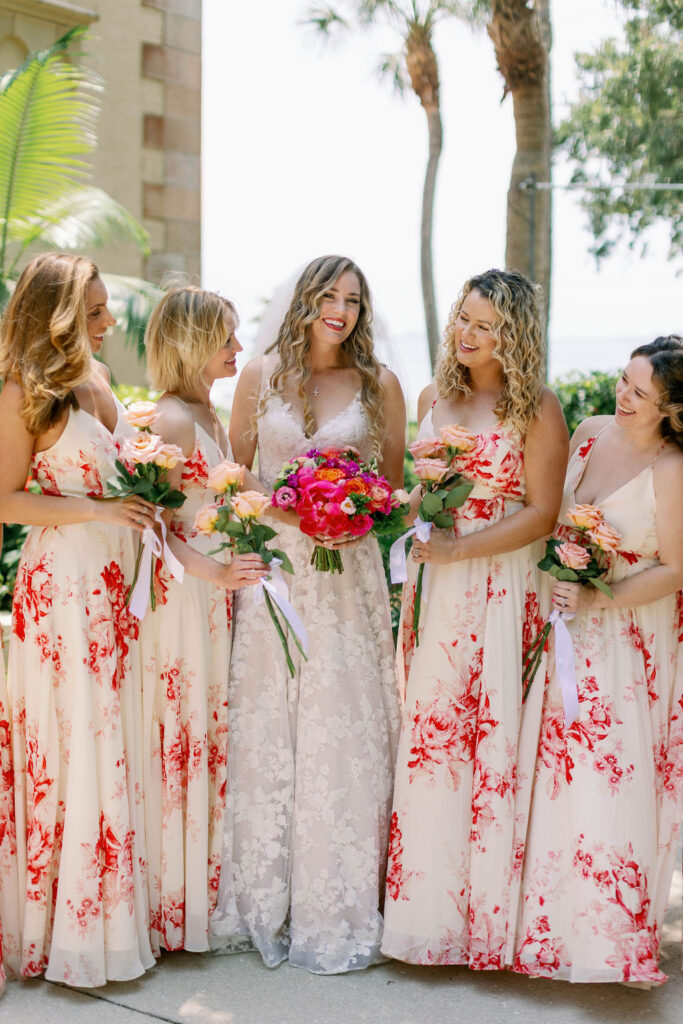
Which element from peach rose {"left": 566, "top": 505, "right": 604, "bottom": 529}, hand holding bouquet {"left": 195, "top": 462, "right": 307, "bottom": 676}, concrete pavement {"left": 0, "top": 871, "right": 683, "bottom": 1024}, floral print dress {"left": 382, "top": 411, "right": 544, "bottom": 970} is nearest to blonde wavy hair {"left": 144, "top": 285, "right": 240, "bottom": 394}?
hand holding bouquet {"left": 195, "top": 462, "right": 307, "bottom": 676}

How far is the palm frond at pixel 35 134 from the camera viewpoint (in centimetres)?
837

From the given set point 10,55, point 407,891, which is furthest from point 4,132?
point 407,891

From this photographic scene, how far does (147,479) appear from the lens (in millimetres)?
3801

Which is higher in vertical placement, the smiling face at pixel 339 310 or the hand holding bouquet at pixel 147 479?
the smiling face at pixel 339 310

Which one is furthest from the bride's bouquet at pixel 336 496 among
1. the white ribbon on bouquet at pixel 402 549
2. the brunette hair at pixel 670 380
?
the brunette hair at pixel 670 380

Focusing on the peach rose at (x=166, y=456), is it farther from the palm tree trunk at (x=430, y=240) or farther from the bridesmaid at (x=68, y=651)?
the palm tree trunk at (x=430, y=240)

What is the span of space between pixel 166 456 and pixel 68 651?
78cm

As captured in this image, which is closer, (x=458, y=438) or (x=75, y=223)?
(x=458, y=438)

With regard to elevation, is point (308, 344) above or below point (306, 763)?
above

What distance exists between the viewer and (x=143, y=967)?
4.00m

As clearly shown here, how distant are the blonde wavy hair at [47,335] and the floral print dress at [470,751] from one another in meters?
1.47

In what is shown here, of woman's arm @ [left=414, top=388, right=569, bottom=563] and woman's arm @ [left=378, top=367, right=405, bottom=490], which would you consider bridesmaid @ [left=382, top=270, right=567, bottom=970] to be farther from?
woman's arm @ [left=378, top=367, right=405, bottom=490]

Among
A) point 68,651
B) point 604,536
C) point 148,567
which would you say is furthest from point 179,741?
point 604,536

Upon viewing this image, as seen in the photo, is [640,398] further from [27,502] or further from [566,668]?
[27,502]
